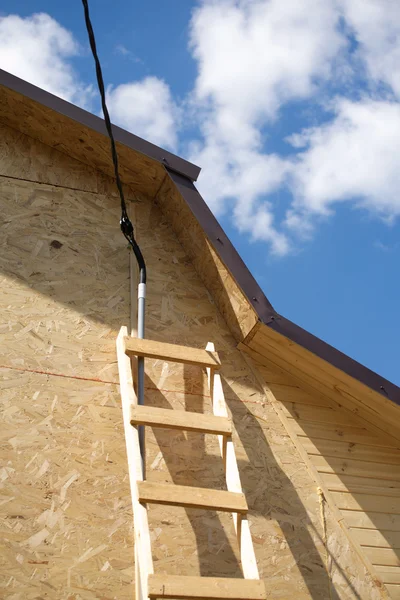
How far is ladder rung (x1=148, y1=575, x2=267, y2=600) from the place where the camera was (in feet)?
12.2

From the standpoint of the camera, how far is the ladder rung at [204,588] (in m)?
3.71

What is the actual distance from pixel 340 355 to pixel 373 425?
2.37 feet

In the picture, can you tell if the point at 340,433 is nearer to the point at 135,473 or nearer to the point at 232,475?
the point at 232,475

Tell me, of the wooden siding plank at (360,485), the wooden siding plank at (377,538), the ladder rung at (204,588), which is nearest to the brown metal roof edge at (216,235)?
the wooden siding plank at (360,485)

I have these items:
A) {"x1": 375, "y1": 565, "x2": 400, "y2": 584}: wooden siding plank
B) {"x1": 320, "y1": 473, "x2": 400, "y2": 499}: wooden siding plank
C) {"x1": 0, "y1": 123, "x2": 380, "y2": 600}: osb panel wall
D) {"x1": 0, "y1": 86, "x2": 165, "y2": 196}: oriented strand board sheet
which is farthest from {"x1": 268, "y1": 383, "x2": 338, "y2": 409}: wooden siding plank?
{"x1": 0, "y1": 86, "x2": 165, "y2": 196}: oriented strand board sheet

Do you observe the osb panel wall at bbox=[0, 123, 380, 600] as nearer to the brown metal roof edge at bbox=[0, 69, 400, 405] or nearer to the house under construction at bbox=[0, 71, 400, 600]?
the house under construction at bbox=[0, 71, 400, 600]

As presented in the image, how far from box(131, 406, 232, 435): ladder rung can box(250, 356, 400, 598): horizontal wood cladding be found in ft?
3.14

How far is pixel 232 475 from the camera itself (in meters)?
4.62

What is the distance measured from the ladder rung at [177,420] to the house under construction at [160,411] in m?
A: 0.01

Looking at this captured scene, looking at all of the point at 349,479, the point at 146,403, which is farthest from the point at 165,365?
the point at 349,479

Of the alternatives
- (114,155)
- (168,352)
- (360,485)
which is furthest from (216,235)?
(360,485)

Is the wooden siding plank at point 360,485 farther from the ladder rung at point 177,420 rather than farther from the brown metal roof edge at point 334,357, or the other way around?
the ladder rung at point 177,420

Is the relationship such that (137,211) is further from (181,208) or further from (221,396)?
(221,396)

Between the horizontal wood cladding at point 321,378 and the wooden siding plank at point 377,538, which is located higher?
the horizontal wood cladding at point 321,378
